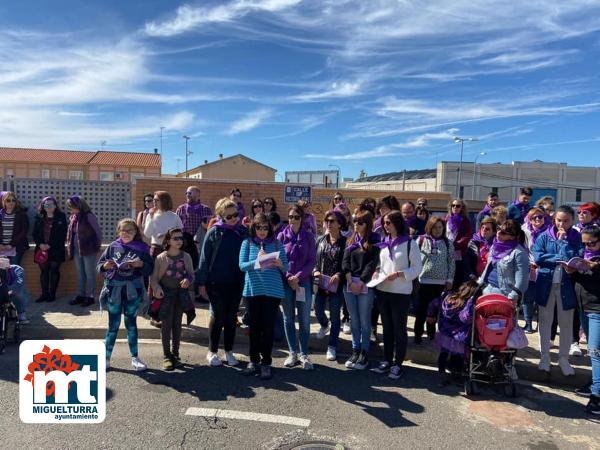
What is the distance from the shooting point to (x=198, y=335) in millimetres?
5898

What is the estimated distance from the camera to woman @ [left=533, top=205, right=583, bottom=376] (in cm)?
461

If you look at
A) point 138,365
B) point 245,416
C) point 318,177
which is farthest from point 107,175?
point 245,416

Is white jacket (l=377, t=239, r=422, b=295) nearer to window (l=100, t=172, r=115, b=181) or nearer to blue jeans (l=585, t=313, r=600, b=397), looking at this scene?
blue jeans (l=585, t=313, r=600, b=397)

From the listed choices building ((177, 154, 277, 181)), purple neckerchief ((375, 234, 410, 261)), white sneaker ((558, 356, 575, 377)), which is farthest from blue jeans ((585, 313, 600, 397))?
building ((177, 154, 277, 181))

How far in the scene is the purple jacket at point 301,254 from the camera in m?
4.93

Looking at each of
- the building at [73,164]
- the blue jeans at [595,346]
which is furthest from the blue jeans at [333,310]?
the building at [73,164]

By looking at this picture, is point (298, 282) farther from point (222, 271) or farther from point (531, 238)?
point (531, 238)

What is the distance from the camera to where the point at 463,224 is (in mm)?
6332

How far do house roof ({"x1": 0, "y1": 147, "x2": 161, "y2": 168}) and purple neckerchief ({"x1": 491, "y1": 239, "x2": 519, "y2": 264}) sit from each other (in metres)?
44.7

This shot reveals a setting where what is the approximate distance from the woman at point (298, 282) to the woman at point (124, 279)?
1579 mm

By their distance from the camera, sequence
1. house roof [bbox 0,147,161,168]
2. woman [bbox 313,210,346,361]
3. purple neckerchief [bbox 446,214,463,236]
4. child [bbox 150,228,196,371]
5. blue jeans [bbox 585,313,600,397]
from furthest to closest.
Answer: house roof [bbox 0,147,161,168], purple neckerchief [bbox 446,214,463,236], woman [bbox 313,210,346,361], child [bbox 150,228,196,371], blue jeans [bbox 585,313,600,397]

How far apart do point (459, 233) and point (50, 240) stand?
6.54 metres

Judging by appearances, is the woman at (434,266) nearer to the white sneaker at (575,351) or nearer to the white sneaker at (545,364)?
the white sneaker at (545,364)

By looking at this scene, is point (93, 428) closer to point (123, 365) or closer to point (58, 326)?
point (123, 365)
